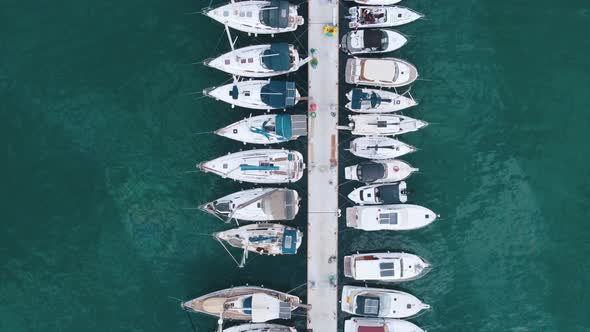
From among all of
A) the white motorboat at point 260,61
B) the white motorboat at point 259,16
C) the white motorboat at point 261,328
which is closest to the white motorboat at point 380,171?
the white motorboat at point 260,61

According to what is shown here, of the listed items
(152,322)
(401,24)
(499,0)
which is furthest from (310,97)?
(152,322)

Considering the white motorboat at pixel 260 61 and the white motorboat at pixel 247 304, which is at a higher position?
the white motorboat at pixel 260 61

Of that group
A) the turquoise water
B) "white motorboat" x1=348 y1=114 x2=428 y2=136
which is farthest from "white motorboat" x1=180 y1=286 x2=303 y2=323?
"white motorboat" x1=348 y1=114 x2=428 y2=136

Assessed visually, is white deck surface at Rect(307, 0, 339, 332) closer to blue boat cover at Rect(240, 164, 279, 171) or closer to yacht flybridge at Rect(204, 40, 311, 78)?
yacht flybridge at Rect(204, 40, 311, 78)

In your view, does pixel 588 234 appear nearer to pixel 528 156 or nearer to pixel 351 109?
pixel 528 156

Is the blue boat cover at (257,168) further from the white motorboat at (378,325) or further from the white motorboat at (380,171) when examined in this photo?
the white motorboat at (378,325)
